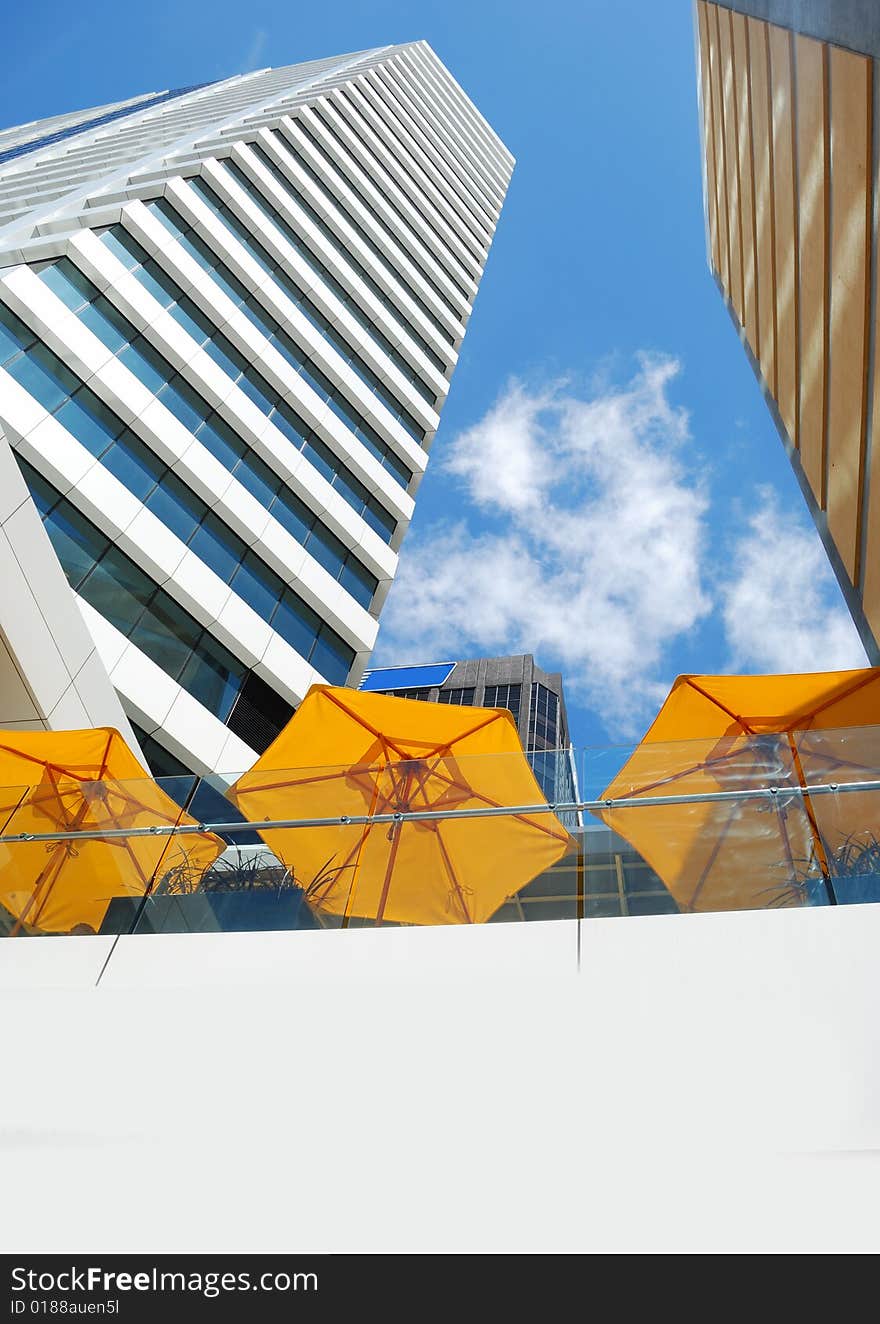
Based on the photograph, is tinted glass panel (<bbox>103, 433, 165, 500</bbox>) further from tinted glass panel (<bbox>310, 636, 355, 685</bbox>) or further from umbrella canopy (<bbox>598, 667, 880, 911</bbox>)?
umbrella canopy (<bbox>598, 667, 880, 911</bbox>)

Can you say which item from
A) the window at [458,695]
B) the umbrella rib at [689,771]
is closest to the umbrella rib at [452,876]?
the umbrella rib at [689,771]

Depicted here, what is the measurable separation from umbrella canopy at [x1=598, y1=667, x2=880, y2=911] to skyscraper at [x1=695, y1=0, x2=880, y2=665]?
5970 mm

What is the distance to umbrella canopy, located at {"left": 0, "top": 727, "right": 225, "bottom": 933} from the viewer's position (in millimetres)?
→ 6859

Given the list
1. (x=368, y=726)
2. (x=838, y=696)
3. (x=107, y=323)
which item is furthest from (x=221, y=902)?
(x=107, y=323)

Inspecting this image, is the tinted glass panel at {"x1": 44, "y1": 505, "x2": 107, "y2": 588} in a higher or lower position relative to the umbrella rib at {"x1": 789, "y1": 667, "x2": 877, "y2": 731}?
higher

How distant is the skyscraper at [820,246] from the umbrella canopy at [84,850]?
32.4 ft

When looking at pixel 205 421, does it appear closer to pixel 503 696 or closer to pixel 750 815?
pixel 750 815

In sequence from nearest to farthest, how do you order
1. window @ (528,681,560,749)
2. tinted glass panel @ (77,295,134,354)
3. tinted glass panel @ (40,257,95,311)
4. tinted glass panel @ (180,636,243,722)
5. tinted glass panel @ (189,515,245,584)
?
tinted glass panel @ (180,636,243,722) < tinted glass panel @ (189,515,245,584) < tinted glass panel @ (40,257,95,311) < tinted glass panel @ (77,295,134,354) < window @ (528,681,560,749)

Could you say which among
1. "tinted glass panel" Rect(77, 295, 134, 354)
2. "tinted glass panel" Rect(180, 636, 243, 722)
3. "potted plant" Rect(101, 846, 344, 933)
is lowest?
Answer: "potted plant" Rect(101, 846, 344, 933)

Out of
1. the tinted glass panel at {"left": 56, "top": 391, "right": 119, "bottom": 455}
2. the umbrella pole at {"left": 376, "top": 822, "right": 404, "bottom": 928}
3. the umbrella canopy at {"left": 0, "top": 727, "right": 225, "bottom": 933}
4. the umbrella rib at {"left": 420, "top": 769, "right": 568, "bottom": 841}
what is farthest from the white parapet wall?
the tinted glass panel at {"left": 56, "top": 391, "right": 119, "bottom": 455}

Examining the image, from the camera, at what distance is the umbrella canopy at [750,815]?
6.21m

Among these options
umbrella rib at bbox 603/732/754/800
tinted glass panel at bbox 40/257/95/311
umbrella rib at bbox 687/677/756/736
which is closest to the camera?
umbrella rib at bbox 603/732/754/800

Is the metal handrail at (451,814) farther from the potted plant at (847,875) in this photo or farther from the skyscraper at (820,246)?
the skyscraper at (820,246)
